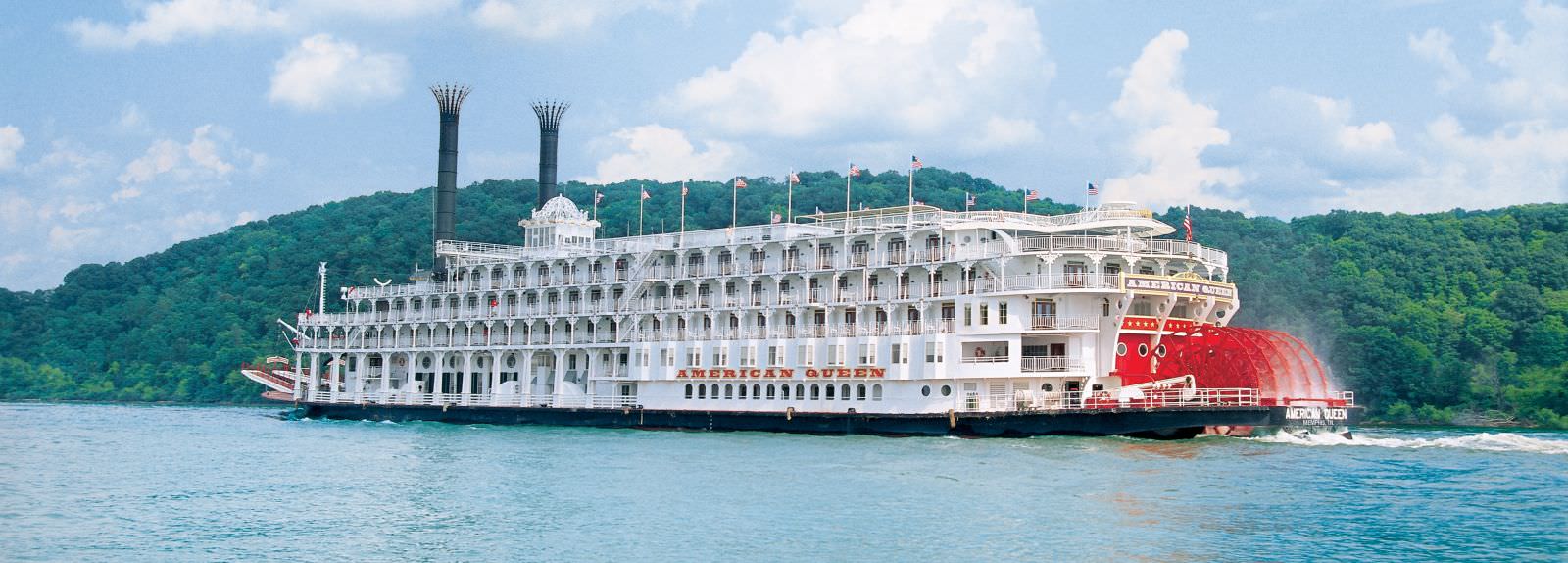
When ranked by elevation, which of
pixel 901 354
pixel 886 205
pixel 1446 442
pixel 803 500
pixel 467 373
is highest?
pixel 886 205

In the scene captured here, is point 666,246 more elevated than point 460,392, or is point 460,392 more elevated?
point 666,246

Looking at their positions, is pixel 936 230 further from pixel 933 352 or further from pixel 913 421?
pixel 913 421

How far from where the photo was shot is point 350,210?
133 meters

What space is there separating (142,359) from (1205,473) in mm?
108049

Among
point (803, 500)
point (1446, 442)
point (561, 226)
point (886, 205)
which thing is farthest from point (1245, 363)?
point (886, 205)

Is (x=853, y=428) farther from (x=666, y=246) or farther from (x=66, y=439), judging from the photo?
(x=66, y=439)

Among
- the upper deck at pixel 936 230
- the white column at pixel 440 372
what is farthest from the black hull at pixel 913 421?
the upper deck at pixel 936 230

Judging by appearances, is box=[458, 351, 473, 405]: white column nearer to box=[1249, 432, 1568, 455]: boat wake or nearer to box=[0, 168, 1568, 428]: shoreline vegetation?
box=[0, 168, 1568, 428]: shoreline vegetation

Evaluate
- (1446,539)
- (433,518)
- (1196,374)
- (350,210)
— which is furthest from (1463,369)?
(350,210)

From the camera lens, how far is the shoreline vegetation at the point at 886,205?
83.6m

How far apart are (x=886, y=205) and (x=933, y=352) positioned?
67201mm

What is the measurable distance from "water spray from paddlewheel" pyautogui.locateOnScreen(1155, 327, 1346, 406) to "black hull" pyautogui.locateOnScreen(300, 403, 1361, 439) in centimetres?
187

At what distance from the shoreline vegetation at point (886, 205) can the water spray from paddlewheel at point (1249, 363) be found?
34.4 meters

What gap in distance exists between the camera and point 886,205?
11925cm
